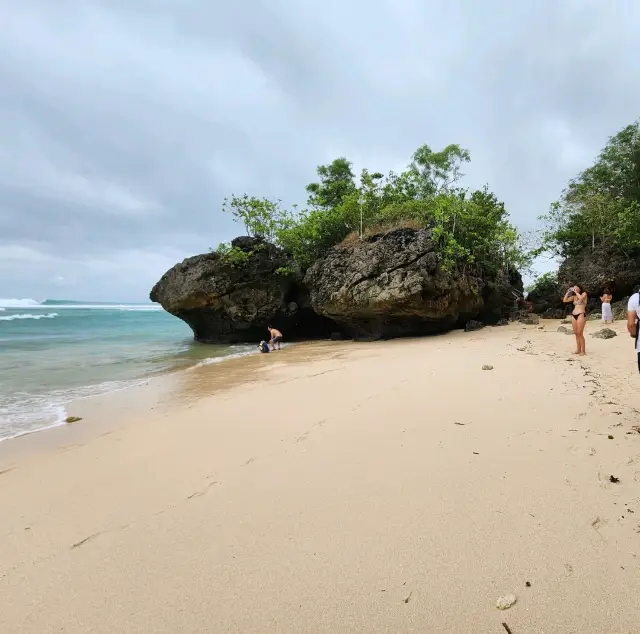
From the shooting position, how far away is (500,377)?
5.57m

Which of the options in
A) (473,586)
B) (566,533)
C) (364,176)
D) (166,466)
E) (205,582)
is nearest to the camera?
(473,586)

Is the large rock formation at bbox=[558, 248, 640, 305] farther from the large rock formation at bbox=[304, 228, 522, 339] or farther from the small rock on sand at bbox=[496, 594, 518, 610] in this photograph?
the small rock on sand at bbox=[496, 594, 518, 610]

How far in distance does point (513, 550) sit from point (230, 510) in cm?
178

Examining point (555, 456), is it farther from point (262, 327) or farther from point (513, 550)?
point (262, 327)

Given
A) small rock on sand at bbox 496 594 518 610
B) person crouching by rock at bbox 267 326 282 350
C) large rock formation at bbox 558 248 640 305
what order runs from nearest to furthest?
small rock on sand at bbox 496 594 518 610, person crouching by rock at bbox 267 326 282 350, large rock formation at bbox 558 248 640 305

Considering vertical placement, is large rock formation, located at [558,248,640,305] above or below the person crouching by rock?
above

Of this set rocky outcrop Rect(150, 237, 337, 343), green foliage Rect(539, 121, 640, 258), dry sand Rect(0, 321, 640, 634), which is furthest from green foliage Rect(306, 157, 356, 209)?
dry sand Rect(0, 321, 640, 634)

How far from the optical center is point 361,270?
45.3 feet

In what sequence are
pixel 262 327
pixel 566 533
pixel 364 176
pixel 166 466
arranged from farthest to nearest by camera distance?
pixel 262 327, pixel 364 176, pixel 166 466, pixel 566 533

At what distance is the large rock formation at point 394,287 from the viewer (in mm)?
13016

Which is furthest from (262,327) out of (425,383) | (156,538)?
(156,538)

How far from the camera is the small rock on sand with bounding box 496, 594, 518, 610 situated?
5.01 ft

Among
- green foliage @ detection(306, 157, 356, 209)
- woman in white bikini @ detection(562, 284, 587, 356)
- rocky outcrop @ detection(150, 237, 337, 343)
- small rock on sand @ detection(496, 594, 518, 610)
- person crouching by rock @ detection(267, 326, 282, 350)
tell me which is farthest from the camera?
green foliage @ detection(306, 157, 356, 209)

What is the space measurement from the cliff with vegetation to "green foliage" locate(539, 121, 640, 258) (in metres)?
2.67
